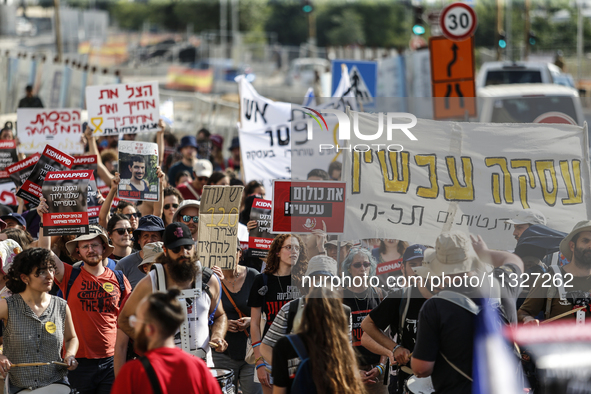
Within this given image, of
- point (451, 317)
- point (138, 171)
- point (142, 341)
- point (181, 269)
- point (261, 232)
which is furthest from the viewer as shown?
point (138, 171)

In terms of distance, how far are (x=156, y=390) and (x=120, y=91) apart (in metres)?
6.74

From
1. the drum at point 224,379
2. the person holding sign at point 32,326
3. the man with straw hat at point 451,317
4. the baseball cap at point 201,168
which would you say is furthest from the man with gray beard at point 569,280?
the baseball cap at point 201,168

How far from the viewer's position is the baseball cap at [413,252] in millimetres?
4750

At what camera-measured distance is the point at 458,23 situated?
10.1 m

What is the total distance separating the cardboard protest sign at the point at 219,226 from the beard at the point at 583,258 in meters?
2.39

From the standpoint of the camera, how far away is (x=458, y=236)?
166 inches

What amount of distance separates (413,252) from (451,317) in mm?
987

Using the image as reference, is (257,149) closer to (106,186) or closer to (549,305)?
(106,186)

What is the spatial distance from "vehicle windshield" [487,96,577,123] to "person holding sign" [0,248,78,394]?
9.82 metres

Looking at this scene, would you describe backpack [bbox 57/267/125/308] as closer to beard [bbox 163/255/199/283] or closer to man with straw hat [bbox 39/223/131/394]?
man with straw hat [bbox 39/223/131/394]

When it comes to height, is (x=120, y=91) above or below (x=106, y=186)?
above

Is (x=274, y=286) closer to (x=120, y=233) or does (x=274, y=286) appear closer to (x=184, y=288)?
(x=184, y=288)

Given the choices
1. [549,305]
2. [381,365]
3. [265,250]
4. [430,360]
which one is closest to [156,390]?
[430,360]

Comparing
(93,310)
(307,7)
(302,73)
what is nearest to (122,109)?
(93,310)
